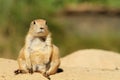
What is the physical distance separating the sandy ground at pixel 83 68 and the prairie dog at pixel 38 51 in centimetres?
11

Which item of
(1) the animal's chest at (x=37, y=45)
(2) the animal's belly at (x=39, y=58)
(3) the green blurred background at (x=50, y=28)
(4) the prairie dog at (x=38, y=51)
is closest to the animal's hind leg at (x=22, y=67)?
(4) the prairie dog at (x=38, y=51)

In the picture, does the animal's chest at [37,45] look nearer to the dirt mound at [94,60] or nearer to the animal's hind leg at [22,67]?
the animal's hind leg at [22,67]

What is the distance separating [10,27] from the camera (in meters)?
14.9

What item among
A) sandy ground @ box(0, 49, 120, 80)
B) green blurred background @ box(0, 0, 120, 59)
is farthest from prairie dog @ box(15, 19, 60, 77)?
green blurred background @ box(0, 0, 120, 59)

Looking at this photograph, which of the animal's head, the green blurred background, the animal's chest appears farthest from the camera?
the green blurred background

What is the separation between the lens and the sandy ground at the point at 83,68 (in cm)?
802

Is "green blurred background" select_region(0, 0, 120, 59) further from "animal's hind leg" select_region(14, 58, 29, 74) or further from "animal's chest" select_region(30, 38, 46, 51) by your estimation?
"animal's chest" select_region(30, 38, 46, 51)

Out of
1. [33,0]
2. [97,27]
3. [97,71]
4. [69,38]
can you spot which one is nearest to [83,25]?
[97,27]

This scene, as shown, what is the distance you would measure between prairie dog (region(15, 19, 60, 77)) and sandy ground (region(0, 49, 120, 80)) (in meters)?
0.11

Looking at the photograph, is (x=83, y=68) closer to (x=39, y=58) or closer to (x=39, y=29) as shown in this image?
(x=39, y=58)

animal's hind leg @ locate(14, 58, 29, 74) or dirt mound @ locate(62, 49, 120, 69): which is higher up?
animal's hind leg @ locate(14, 58, 29, 74)

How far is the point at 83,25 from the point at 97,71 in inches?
463

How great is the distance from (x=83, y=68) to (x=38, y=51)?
4.04 feet

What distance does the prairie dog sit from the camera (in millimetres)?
7938
